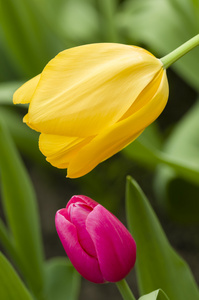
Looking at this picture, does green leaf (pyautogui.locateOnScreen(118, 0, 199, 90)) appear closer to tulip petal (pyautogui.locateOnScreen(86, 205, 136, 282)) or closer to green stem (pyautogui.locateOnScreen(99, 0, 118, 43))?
green stem (pyautogui.locateOnScreen(99, 0, 118, 43))

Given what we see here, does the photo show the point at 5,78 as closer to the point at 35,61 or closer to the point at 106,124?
the point at 35,61

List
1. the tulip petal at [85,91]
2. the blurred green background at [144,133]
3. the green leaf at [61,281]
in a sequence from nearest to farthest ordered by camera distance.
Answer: the tulip petal at [85,91], the green leaf at [61,281], the blurred green background at [144,133]

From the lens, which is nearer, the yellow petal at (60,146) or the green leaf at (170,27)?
the yellow petal at (60,146)

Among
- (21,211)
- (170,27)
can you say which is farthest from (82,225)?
(170,27)


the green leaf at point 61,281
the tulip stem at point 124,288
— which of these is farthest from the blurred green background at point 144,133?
the tulip stem at point 124,288

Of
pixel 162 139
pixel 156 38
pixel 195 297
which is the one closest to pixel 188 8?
pixel 156 38

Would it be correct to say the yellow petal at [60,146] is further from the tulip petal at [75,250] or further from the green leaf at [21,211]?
the green leaf at [21,211]
